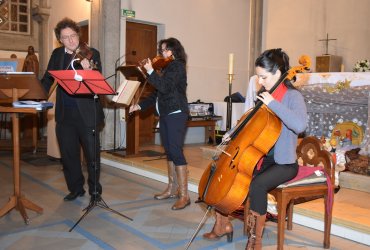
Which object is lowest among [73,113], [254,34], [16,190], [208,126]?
[16,190]

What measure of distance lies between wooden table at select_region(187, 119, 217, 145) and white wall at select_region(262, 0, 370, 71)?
6.61 ft

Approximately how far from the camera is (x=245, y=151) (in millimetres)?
2447

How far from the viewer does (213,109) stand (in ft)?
25.7

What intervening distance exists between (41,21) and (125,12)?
10.3 feet

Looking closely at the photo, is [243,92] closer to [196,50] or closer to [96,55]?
[196,50]

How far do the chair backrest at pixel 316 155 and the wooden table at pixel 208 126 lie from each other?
4055 millimetres

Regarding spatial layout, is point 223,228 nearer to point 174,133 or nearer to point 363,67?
point 174,133

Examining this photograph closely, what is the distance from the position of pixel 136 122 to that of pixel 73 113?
2078 mm

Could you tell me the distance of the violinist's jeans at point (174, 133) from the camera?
3.85 m

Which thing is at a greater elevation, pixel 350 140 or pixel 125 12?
pixel 125 12

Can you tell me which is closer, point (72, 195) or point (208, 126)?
point (72, 195)

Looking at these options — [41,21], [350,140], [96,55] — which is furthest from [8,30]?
[350,140]

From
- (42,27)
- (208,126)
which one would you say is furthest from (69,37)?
(42,27)

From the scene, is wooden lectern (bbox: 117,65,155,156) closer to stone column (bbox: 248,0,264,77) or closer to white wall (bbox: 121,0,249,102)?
white wall (bbox: 121,0,249,102)
